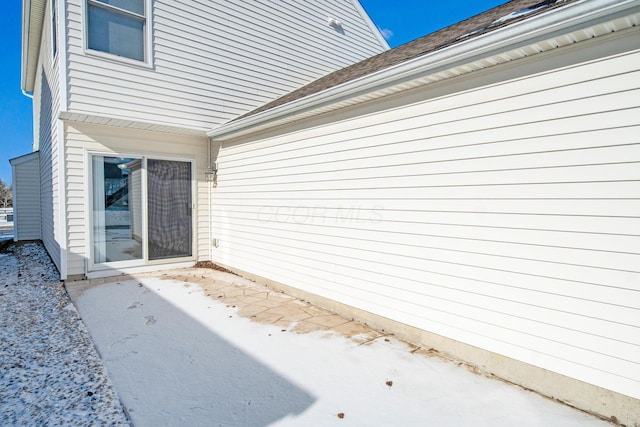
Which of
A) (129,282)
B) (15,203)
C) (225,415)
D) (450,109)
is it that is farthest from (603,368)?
(15,203)

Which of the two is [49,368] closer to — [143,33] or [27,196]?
[143,33]

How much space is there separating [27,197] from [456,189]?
12.6 meters

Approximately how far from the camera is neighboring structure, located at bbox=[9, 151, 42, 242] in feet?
33.9

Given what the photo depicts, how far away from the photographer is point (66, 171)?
5.41m

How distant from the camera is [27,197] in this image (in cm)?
1056

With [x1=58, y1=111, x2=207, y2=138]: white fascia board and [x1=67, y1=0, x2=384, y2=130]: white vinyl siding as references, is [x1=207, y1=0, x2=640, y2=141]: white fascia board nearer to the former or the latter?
[x1=58, y1=111, x2=207, y2=138]: white fascia board

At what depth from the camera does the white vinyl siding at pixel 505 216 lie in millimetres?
2266

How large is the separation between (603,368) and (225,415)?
2.55 meters

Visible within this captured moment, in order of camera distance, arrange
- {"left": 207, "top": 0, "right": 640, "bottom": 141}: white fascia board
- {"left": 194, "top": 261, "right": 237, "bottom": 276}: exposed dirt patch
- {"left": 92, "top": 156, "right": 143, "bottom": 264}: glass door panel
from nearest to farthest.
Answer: {"left": 207, "top": 0, "right": 640, "bottom": 141}: white fascia board < {"left": 92, "top": 156, "right": 143, "bottom": 264}: glass door panel < {"left": 194, "top": 261, "right": 237, "bottom": 276}: exposed dirt patch

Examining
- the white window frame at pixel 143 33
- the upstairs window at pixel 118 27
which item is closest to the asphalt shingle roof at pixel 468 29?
the white window frame at pixel 143 33

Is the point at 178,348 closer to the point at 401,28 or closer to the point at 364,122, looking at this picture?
the point at 364,122

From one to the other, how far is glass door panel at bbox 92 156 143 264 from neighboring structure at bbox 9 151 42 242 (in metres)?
6.61

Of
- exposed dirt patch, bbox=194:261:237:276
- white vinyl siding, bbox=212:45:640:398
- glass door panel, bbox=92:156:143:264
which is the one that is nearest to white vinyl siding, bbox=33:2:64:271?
glass door panel, bbox=92:156:143:264

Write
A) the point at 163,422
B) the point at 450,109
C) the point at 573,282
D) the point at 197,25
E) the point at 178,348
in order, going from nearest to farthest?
the point at 163,422
the point at 573,282
the point at 450,109
the point at 178,348
the point at 197,25
